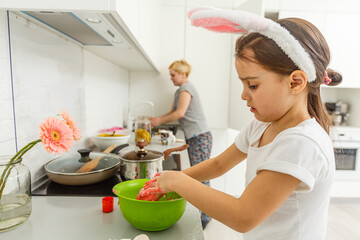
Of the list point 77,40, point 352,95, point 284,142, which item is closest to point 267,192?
point 284,142

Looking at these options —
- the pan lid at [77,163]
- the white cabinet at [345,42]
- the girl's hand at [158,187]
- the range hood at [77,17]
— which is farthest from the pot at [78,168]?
the white cabinet at [345,42]

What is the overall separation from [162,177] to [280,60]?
1.35 feet

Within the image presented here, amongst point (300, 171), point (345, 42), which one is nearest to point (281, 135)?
point (300, 171)

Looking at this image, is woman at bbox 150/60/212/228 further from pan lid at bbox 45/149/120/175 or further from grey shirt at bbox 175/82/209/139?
pan lid at bbox 45/149/120/175

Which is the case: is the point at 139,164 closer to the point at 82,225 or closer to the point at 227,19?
the point at 82,225

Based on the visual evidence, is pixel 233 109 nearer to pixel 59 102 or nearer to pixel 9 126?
pixel 59 102

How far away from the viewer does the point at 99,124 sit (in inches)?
66.4

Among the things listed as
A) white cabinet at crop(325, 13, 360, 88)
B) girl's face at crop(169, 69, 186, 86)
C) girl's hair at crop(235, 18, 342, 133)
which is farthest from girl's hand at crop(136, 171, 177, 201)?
white cabinet at crop(325, 13, 360, 88)

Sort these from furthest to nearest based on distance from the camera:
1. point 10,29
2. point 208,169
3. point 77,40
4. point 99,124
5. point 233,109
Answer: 1. point 233,109
2. point 99,124
3. point 77,40
4. point 208,169
5. point 10,29

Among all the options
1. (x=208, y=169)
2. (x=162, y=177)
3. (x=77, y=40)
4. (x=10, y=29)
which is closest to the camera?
(x=162, y=177)

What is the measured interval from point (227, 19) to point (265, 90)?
0.65 feet

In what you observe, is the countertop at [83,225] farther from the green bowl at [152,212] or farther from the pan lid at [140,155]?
the pan lid at [140,155]

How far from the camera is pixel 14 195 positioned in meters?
0.63

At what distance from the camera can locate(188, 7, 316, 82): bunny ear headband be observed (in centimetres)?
52
